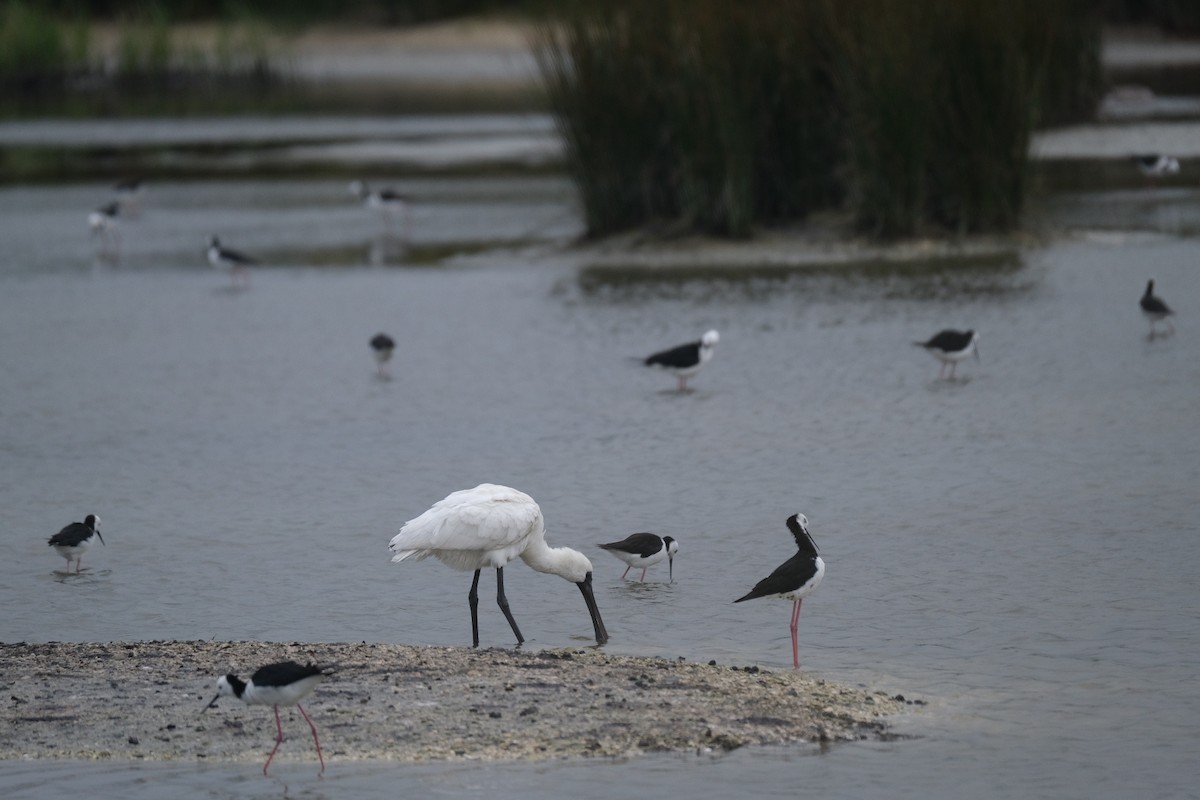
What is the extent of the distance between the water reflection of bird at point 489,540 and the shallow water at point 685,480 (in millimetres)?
287

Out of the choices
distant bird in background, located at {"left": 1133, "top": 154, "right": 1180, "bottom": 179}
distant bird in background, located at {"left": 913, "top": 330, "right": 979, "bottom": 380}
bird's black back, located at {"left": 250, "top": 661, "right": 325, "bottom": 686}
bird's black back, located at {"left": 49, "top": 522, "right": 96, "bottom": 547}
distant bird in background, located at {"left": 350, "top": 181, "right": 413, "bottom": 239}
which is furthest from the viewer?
distant bird in background, located at {"left": 350, "top": 181, "right": 413, "bottom": 239}

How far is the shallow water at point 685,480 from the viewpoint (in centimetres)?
738

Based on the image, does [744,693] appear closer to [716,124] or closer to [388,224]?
[716,124]

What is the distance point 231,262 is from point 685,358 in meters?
9.35

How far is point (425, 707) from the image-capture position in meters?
7.49

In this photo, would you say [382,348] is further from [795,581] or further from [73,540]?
[795,581]

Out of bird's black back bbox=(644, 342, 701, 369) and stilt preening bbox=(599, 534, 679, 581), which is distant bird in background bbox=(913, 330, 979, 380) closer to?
bird's black back bbox=(644, 342, 701, 369)

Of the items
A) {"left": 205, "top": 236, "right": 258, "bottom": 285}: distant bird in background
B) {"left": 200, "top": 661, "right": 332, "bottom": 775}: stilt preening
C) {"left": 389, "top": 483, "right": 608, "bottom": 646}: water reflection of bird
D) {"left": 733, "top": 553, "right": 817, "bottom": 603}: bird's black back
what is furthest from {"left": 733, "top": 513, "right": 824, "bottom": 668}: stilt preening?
{"left": 205, "top": 236, "right": 258, "bottom": 285}: distant bird in background

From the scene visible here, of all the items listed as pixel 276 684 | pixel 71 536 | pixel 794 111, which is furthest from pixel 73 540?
pixel 794 111

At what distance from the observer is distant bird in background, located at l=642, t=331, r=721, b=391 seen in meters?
15.1

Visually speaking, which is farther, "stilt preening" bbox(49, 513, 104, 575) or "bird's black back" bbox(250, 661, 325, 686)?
"stilt preening" bbox(49, 513, 104, 575)

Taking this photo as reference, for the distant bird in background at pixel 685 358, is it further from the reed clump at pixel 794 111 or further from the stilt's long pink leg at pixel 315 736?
the stilt's long pink leg at pixel 315 736

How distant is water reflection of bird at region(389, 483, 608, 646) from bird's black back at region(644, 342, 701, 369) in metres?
6.35

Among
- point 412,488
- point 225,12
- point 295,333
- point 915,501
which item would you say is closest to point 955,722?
point 915,501
